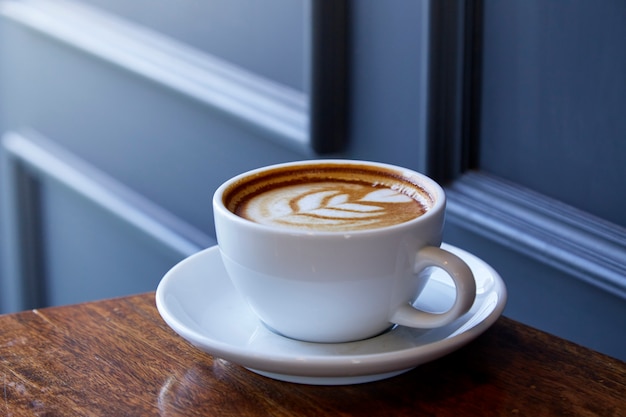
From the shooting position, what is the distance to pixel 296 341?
41cm

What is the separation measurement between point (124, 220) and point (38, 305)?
0.42 m

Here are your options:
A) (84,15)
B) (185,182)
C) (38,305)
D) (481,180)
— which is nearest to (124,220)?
(185,182)

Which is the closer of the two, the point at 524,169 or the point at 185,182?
the point at 524,169

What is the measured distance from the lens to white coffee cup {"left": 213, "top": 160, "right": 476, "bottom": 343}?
373mm

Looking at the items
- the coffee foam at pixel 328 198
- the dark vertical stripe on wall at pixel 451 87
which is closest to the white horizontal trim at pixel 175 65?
the dark vertical stripe on wall at pixel 451 87

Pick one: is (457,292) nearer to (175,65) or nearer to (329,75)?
(329,75)

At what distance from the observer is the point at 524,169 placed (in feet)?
1.89

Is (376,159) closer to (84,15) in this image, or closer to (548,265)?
(548,265)

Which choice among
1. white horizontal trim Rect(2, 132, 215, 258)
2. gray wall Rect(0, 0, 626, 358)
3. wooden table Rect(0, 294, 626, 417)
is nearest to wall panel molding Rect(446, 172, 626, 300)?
gray wall Rect(0, 0, 626, 358)

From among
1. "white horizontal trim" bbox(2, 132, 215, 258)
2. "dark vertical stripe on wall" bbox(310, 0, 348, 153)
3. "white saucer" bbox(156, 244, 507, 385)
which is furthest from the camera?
"white horizontal trim" bbox(2, 132, 215, 258)

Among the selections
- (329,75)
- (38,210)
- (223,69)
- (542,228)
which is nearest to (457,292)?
(542,228)

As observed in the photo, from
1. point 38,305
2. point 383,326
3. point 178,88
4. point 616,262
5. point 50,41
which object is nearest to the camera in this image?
point 383,326

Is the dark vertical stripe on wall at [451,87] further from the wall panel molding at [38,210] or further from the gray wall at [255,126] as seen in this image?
the wall panel molding at [38,210]

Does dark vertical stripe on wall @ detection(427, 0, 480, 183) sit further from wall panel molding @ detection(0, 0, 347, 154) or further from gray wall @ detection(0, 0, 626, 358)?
wall panel molding @ detection(0, 0, 347, 154)
